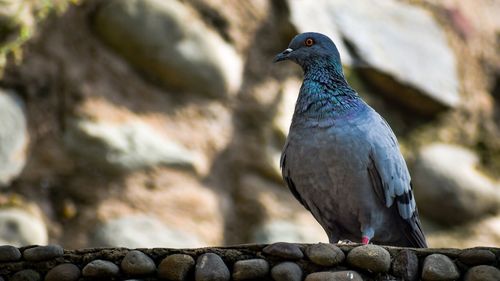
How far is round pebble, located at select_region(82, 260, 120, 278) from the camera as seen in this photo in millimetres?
3561

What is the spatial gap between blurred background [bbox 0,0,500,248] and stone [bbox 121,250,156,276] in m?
2.61

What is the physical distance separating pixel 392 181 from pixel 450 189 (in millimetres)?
2600

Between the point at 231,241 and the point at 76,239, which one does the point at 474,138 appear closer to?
the point at 231,241

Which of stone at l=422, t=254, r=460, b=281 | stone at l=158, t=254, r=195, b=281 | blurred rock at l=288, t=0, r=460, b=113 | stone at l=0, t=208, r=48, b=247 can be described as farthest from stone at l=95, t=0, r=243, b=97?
stone at l=422, t=254, r=460, b=281

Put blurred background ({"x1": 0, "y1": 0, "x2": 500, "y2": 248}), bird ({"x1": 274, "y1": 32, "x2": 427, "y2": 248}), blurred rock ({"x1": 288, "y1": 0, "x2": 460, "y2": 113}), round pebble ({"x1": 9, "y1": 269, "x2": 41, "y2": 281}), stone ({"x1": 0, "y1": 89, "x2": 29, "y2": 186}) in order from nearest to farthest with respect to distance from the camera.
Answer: round pebble ({"x1": 9, "y1": 269, "x2": 41, "y2": 281}) → bird ({"x1": 274, "y1": 32, "x2": 427, "y2": 248}) → stone ({"x1": 0, "y1": 89, "x2": 29, "y2": 186}) → blurred background ({"x1": 0, "y1": 0, "x2": 500, "y2": 248}) → blurred rock ({"x1": 288, "y1": 0, "x2": 460, "y2": 113})

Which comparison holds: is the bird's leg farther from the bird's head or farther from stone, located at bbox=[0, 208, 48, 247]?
stone, located at bbox=[0, 208, 48, 247]

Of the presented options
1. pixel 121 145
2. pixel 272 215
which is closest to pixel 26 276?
pixel 121 145

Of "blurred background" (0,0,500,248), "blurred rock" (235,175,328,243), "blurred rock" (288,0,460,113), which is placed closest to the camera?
"blurred background" (0,0,500,248)

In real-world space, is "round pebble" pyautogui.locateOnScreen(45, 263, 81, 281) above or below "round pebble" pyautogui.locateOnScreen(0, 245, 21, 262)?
below

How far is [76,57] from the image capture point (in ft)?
22.0

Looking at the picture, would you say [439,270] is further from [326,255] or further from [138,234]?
[138,234]

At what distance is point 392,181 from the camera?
4715 millimetres

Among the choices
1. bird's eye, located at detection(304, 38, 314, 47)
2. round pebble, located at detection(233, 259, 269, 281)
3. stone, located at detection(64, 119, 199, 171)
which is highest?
stone, located at detection(64, 119, 199, 171)

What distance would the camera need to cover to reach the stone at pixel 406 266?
11.5 feet
